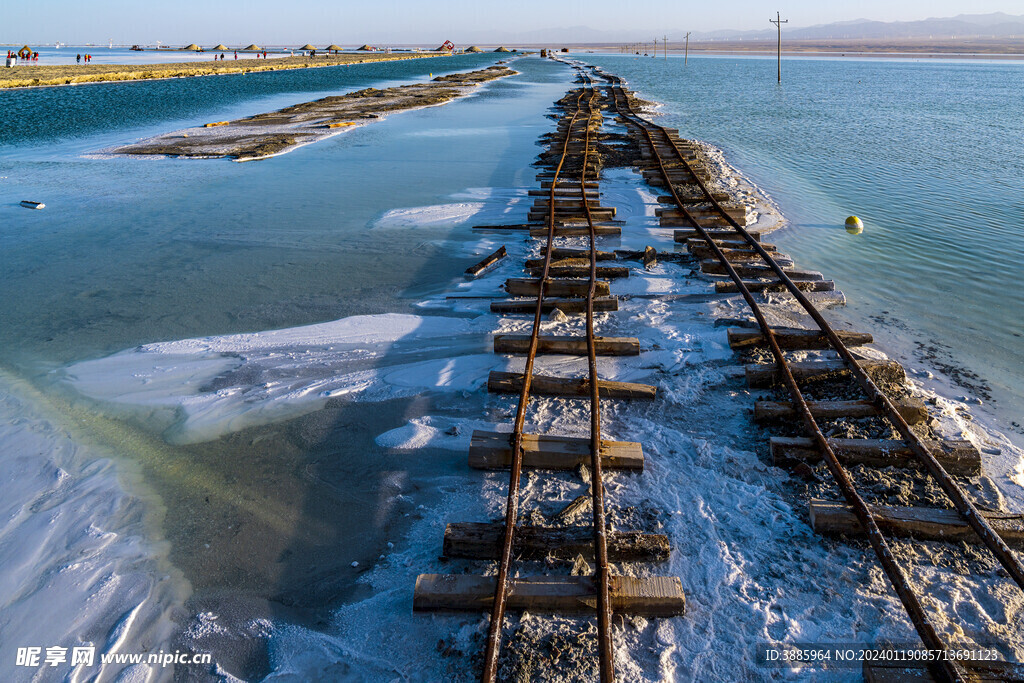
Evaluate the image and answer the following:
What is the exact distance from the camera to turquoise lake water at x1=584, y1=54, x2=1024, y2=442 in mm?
6766

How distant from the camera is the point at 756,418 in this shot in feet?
16.2

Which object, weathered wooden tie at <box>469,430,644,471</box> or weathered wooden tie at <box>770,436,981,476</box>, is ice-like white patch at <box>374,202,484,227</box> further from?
weathered wooden tie at <box>770,436,981,476</box>

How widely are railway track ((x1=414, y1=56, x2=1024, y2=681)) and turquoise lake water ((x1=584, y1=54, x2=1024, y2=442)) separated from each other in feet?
3.46

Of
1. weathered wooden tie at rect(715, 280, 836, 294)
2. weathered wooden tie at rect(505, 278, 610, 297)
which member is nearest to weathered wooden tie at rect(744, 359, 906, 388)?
weathered wooden tie at rect(715, 280, 836, 294)

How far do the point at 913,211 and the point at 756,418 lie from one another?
9.81m

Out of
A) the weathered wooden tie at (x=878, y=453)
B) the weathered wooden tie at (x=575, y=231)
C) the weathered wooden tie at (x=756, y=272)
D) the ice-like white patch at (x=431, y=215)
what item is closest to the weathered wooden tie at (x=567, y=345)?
the weathered wooden tie at (x=878, y=453)

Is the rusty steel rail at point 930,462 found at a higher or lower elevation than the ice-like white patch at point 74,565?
higher

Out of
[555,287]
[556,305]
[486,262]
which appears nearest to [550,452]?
[556,305]

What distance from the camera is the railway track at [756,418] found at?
3.24 metres

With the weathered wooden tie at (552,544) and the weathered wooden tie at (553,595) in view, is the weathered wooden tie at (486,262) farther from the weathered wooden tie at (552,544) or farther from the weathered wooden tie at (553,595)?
the weathered wooden tie at (553,595)

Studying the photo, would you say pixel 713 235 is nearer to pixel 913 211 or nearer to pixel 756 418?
pixel 913 211

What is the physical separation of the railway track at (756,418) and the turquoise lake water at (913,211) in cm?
105

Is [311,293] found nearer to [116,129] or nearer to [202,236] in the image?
[202,236]

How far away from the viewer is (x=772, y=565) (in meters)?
3.59
